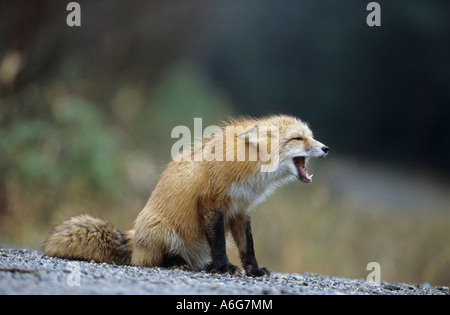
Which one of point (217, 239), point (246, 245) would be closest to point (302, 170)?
point (246, 245)

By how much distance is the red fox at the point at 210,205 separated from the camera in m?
6.32

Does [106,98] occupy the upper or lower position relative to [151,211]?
upper

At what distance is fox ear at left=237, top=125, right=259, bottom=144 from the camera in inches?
252

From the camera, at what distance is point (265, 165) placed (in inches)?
252

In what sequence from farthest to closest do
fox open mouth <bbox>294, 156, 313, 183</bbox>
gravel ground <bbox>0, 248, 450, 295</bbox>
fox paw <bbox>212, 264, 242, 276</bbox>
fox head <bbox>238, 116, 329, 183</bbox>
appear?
fox open mouth <bbox>294, 156, 313, 183</bbox>
fox head <bbox>238, 116, 329, 183</bbox>
fox paw <bbox>212, 264, 242, 276</bbox>
gravel ground <bbox>0, 248, 450, 295</bbox>

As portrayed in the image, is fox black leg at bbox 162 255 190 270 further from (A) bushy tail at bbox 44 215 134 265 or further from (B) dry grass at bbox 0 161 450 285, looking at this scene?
(B) dry grass at bbox 0 161 450 285

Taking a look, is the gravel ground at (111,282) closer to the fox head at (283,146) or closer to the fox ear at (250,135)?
the fox head at (283,146)

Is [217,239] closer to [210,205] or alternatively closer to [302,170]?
[210,205]

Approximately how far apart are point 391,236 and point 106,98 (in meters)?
7.21

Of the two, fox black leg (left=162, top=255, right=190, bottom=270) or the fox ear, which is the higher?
the fox ear

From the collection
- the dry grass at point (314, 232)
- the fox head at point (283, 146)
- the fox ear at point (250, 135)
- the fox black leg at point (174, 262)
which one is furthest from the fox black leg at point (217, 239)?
the dry grass at point (314, 232)

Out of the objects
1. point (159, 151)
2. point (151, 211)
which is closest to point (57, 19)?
point (159, 151)

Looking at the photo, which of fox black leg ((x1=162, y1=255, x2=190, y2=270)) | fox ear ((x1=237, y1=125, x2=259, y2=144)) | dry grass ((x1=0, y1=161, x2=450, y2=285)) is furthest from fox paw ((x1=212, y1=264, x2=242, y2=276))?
dry grass ((x1=0, y1=161, x2=450, y2=285))
